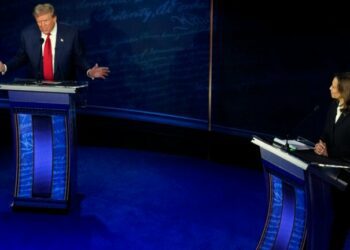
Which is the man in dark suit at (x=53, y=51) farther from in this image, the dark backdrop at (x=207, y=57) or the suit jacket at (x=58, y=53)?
the dark backdrop at (x=207, y=57)

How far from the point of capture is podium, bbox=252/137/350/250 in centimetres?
256

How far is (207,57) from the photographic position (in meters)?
5.62

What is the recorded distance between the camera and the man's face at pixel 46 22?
3898 millimetres

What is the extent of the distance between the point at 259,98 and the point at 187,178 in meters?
1.02

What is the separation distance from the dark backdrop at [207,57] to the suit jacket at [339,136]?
147 centimetres

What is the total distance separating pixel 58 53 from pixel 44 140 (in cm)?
64

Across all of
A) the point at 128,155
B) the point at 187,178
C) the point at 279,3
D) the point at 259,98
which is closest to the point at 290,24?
the point at 279,3

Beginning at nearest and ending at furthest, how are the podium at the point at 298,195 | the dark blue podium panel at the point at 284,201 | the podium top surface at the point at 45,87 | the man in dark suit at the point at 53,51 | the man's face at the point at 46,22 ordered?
the podium at the point at 298,195 → the dark blue podium panel at the point at 284,201 → the podium top surface at the point at 45,87 → the man's face at the point at 46,22 → the man in dark suit at the point at 53,51

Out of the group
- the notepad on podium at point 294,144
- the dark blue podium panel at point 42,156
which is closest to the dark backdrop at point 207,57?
the notepad on podium at point 294,144

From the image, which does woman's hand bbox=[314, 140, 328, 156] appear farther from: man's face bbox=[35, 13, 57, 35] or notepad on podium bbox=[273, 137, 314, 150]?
man's face bbox=[35, 13, 57, 35]

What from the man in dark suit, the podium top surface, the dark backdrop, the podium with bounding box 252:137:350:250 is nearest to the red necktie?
the man in dark suit

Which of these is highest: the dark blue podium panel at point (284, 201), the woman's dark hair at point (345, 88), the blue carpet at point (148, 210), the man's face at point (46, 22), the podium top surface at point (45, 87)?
the man's face at point (46, 22)

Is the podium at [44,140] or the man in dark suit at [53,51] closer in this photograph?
the podium at [44,140]

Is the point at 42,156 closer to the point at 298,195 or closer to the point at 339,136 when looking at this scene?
the point at 298,195
